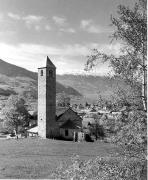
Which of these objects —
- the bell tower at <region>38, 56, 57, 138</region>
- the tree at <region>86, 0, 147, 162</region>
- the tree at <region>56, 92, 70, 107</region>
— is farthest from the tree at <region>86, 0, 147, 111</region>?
the tree at <region>56, 92, 70, 107</region>

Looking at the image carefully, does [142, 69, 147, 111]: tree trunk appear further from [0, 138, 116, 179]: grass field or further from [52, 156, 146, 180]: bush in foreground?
[0, 138, 116, 179]: grass field

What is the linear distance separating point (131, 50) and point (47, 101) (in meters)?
49.6

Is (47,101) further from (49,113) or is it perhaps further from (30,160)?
(30,160)

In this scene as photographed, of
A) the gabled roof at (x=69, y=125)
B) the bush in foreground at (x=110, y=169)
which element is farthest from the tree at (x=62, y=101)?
the bush in foreground at (x=110, y=169)

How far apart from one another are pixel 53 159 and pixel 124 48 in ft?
83.3

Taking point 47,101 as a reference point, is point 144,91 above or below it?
below

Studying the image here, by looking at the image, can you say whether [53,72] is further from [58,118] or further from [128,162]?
[128,162]

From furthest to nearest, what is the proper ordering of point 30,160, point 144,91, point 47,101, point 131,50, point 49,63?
point 49,63
point 47,101
point 30,160
point 131,50
point 144,91

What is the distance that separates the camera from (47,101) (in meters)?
59.7

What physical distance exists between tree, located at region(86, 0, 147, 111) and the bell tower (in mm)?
49015

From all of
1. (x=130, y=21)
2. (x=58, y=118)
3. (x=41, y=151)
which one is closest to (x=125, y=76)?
(x=130, y=21)

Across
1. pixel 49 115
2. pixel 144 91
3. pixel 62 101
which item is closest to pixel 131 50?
pixel 144 91

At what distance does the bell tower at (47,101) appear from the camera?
5925 cm

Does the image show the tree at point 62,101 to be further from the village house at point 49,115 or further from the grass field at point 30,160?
the grass field at point 30,160
